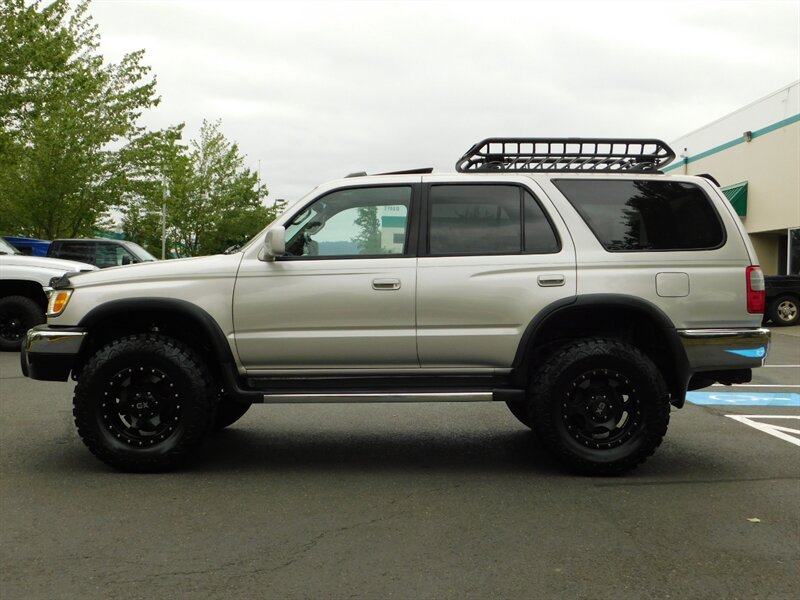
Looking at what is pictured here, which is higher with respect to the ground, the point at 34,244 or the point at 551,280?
the point at 34,244

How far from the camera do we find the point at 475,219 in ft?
19.6

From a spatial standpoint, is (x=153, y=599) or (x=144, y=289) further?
(x=144, y=289)

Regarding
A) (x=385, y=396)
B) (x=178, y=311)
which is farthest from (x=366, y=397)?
(x=178, y=311)

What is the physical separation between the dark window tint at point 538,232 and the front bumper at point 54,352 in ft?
9.70

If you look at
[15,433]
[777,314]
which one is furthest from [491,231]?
[777,314]

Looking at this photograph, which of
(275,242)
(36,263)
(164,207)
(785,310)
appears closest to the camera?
(275,242)

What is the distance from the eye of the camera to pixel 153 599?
3584mm

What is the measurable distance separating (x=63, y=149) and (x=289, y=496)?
2421 centimetres

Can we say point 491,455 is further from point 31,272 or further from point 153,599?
point 31,272

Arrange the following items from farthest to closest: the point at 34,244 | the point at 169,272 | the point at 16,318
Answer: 1. the point at 34,244
2. the point at 16,318
3. the point at 169,272

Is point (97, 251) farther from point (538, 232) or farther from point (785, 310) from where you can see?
point (538, 232)

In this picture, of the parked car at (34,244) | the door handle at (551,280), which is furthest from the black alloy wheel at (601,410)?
the parked car at (34,244)

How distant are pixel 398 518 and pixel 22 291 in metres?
10.1

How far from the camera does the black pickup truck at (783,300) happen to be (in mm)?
20500
